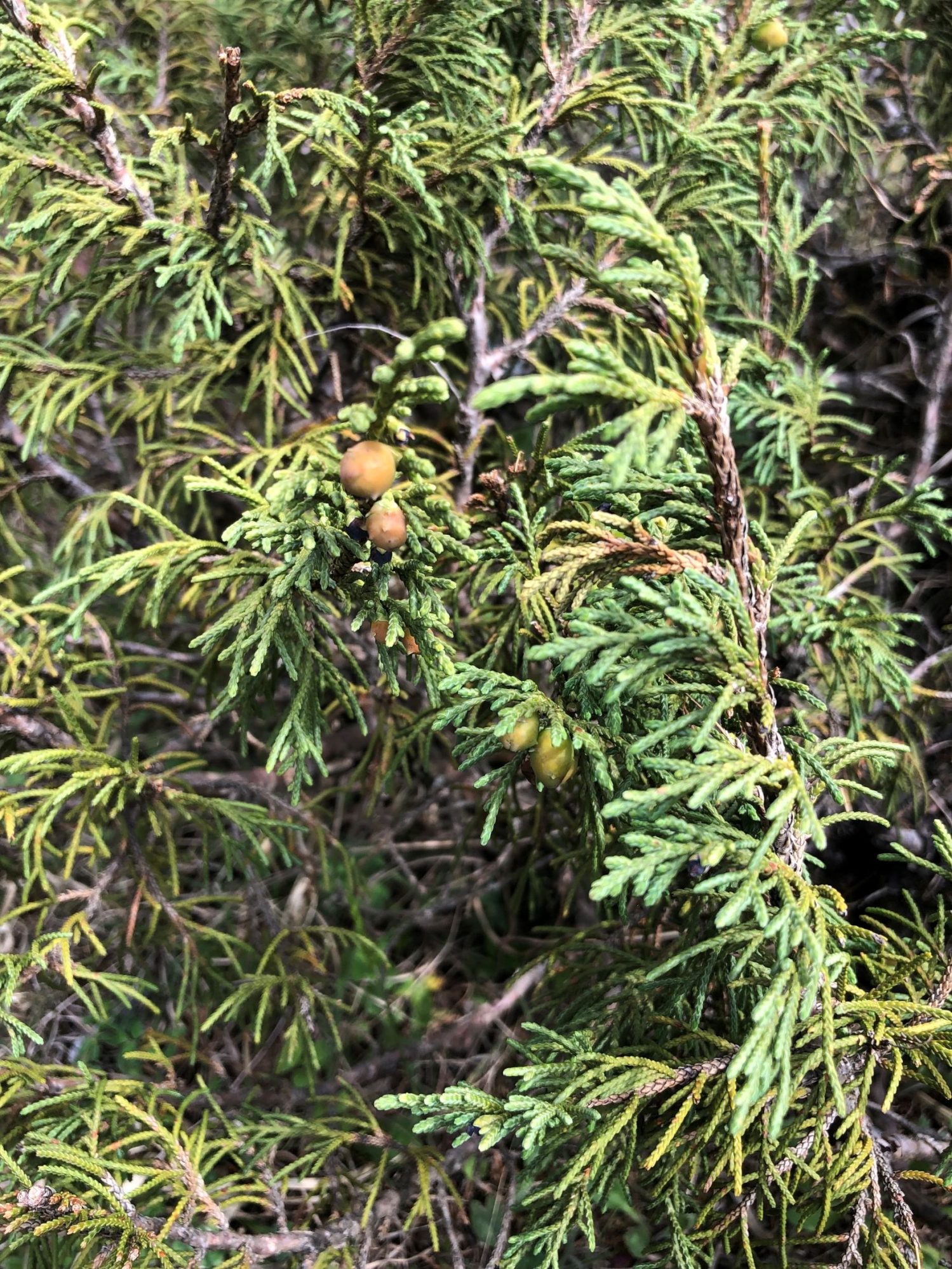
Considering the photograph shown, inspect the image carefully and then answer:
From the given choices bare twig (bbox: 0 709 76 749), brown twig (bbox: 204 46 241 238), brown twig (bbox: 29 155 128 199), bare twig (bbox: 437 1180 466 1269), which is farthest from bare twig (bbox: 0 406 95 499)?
bare twig (bbox: 437 1180 466 1269)

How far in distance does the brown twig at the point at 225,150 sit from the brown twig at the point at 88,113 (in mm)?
136

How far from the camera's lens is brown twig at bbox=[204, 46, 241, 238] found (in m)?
1.33

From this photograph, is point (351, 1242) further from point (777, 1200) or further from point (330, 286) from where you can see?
point (330, 286)

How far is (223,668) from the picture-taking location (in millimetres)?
2139

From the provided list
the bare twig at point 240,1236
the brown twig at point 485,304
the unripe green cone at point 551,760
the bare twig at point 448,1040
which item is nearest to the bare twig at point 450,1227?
the bare twig at point 240,1236

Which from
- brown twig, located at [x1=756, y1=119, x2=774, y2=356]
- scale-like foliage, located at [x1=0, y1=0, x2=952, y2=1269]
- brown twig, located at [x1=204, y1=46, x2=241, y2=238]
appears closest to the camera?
scale-like foliage, located at [x1=0, y1=0, x2=952, y2=1269]

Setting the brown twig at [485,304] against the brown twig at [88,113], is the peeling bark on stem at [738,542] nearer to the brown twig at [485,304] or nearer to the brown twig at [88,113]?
the brown twig at [485,304]

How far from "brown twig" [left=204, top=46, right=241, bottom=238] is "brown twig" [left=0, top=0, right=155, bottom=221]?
14cm

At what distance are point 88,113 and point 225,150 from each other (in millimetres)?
311

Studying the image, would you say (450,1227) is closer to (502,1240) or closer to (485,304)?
(502,1240)

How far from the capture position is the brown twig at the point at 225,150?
1326mm

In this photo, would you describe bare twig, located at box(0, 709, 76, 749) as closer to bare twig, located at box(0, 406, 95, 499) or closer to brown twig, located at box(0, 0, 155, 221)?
bare twig, located at box(0, 406, 95, 499)

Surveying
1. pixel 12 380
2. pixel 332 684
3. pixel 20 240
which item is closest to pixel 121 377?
pixel 12 380

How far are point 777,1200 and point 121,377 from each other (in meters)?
2.21
